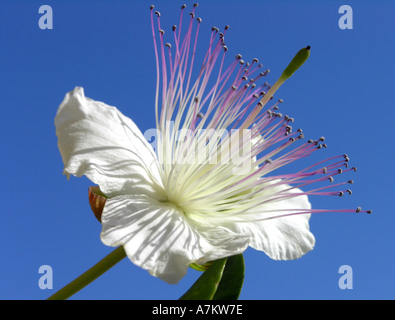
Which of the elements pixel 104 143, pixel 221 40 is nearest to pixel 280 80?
pixel 221 40

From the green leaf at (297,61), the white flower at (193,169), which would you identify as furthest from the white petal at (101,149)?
the green leaf at (297,61)

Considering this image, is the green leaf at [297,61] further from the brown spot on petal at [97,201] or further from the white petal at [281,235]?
the brown spot on petal at [97,201]

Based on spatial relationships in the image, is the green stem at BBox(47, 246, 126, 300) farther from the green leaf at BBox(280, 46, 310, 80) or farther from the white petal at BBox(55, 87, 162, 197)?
the green leaf at BBox(280, 46, 310, 80)

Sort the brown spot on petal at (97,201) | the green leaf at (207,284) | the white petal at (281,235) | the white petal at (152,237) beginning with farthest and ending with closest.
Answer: the white petal at (281,235) → the brown spot on petal at (97,201) → the green leaf at (207,284) → the white petal at (152,237)

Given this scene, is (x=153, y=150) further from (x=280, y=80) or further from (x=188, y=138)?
(x=280, y=80)

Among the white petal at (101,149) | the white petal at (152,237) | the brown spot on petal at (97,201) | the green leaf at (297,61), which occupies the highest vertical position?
the green leaf at (297,61)

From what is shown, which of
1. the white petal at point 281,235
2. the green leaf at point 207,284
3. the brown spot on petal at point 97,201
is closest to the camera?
the green leaf at point 207,284

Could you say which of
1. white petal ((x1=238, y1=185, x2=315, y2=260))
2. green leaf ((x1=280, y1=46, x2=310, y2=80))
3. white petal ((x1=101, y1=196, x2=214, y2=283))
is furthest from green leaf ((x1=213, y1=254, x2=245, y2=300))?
green leaf ((x1=280, y1=46, x2=310, y2=80))
